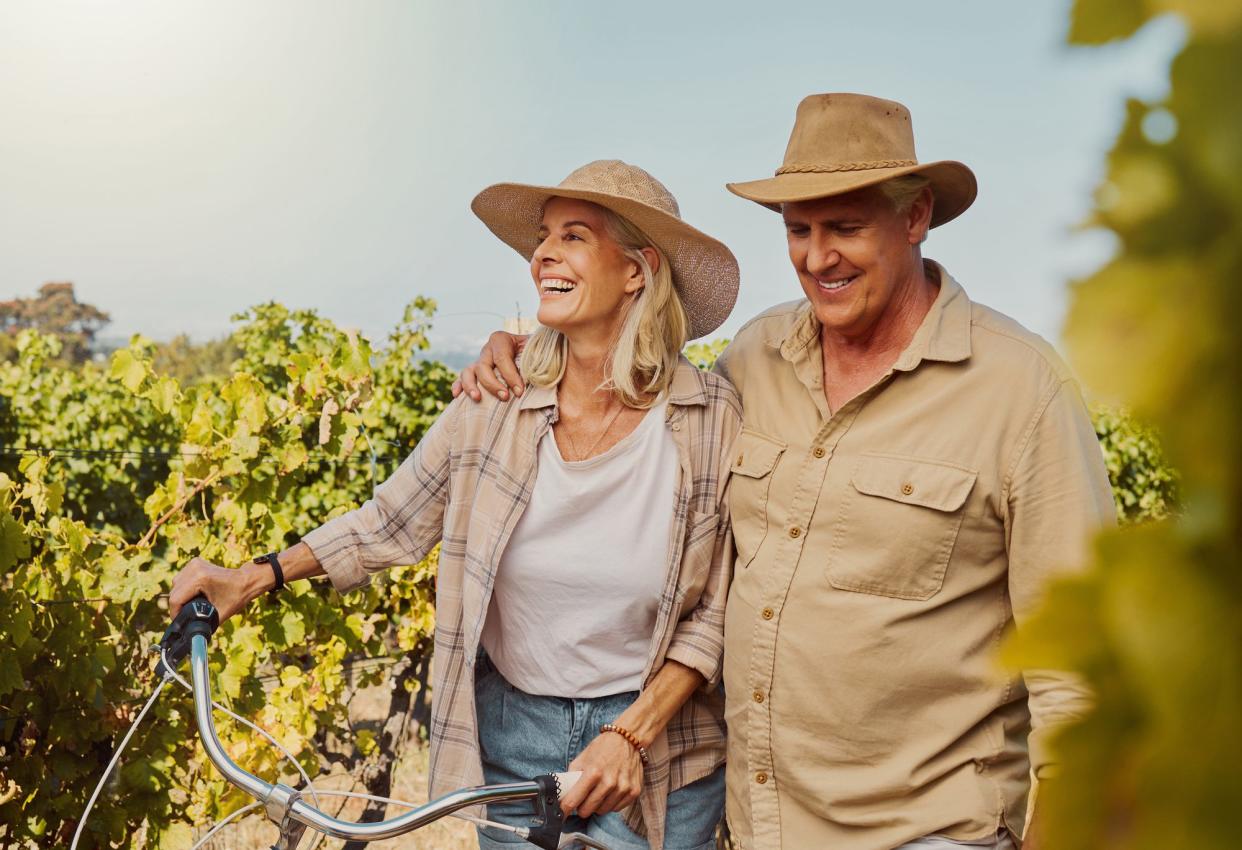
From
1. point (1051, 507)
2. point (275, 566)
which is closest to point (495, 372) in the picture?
point (275, 566)

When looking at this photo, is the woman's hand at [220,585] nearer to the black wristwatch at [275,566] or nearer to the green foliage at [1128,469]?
the black wristwatch at [275,566]

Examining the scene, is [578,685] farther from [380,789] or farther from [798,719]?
[380,789]

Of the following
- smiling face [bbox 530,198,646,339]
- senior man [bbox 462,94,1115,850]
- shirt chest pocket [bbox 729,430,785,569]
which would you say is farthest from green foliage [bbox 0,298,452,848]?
senior man [bbox 462,94,1115,850]

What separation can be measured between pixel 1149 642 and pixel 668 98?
2560 centimetres

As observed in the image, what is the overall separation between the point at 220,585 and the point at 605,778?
0.78 m

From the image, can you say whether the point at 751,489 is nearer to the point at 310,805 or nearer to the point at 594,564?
the point at 594,564

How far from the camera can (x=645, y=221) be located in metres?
2.49

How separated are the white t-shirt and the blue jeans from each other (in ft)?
0.13

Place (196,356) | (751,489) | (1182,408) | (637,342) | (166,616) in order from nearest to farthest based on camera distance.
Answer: (1182,408)
(751,489)
(637,342)
(166,616)
(196,356)

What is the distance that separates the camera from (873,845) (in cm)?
210

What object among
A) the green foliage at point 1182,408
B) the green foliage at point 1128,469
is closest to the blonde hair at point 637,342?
the green foliage at point 1182,408

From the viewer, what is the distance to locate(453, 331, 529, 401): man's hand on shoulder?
2537mm

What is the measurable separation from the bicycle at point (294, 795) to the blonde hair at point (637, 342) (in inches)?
29.8

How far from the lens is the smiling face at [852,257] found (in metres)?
2.18
